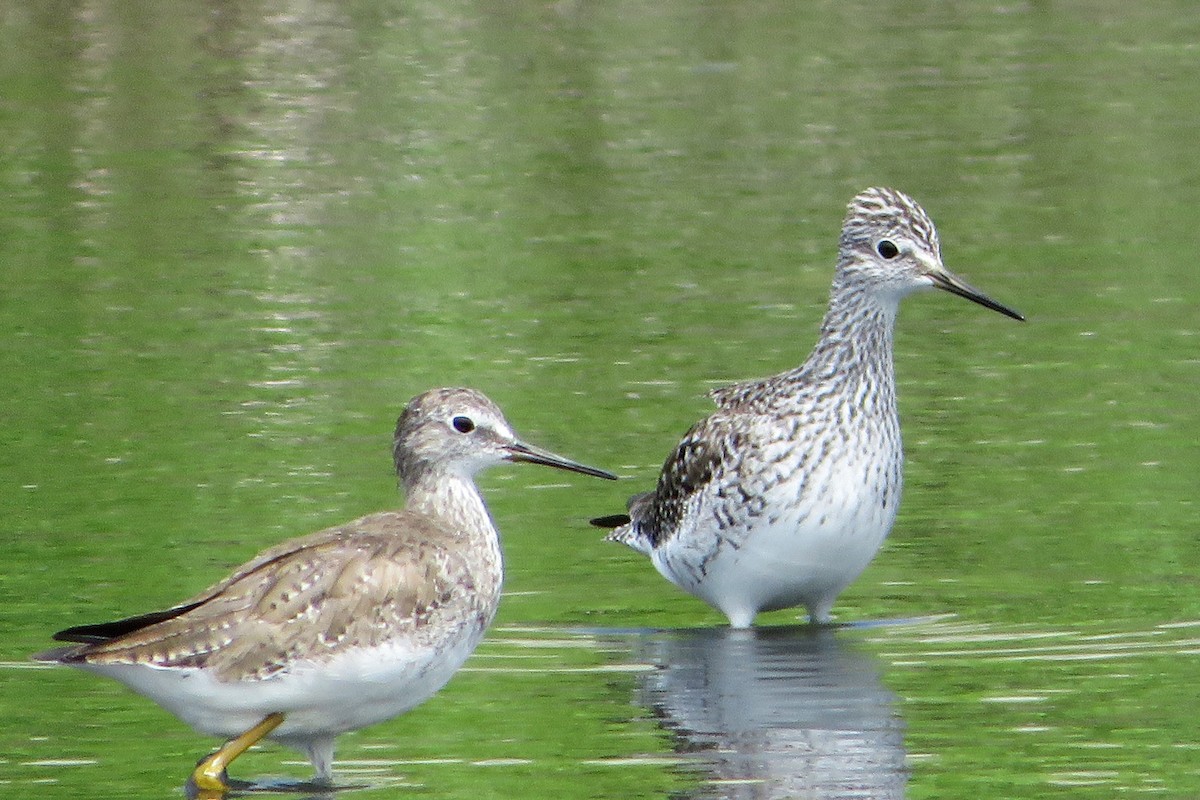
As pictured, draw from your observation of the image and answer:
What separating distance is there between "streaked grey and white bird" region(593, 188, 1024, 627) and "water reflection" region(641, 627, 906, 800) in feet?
1.08

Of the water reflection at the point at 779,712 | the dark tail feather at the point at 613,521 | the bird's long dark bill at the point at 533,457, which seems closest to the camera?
the water reflection at the point at 779,712

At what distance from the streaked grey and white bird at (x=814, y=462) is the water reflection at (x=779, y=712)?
328mm

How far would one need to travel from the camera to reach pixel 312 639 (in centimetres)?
964

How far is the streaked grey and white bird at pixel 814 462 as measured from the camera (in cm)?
1202

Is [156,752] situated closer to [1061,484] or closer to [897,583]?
[897,583]

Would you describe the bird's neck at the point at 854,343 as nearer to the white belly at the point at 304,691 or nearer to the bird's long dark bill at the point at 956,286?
the bird's long dark bill at the point at 956,286

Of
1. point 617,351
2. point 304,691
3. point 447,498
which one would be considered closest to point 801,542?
point 447,498

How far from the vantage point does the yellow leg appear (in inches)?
379

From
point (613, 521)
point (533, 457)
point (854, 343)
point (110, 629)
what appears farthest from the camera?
point (613, 521)

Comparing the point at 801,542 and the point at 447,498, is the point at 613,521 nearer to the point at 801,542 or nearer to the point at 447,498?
the point at 801,542

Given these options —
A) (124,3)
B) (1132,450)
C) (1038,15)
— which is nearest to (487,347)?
(1132,450)

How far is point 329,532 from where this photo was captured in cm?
1026

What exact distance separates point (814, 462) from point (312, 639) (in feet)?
10.3

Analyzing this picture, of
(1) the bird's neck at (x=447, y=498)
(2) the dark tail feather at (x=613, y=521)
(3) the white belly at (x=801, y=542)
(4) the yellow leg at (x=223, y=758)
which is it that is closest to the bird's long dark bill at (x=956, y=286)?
(3) the white belly at (x=801, y=542)
